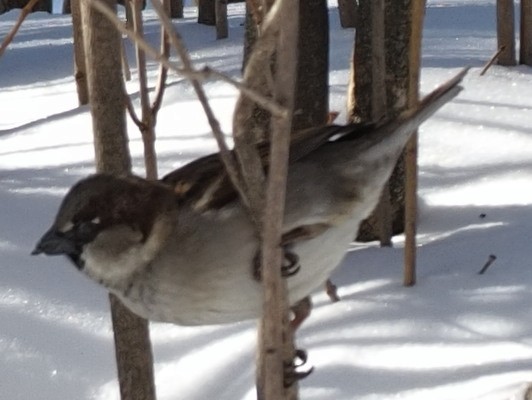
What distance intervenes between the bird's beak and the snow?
904mm

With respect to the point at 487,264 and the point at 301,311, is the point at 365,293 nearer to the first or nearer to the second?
the point at 487,264

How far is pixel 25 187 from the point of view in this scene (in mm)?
3467

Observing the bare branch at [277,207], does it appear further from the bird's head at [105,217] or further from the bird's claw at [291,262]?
the bird's head at [105,217]

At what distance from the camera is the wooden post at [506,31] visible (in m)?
4.21

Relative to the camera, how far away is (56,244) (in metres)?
1.51

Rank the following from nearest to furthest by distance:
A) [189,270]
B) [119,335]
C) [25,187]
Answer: [189,270] < [119,335] < [25,187]

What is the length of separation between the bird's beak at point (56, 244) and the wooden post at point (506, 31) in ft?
9.86

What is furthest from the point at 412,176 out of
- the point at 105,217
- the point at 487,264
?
the point at 105,217

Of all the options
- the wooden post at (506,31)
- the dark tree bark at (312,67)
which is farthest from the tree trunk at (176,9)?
the dark tree bark at (312,67)

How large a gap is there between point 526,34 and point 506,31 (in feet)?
0.37

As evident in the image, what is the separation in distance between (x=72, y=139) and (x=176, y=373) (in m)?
→ 1.62

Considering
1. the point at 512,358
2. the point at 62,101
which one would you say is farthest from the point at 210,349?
the point at 62,101

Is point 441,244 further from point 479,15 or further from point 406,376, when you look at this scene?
point 479,15

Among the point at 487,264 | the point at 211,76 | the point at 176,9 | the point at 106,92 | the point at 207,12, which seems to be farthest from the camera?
the point at 176,9
